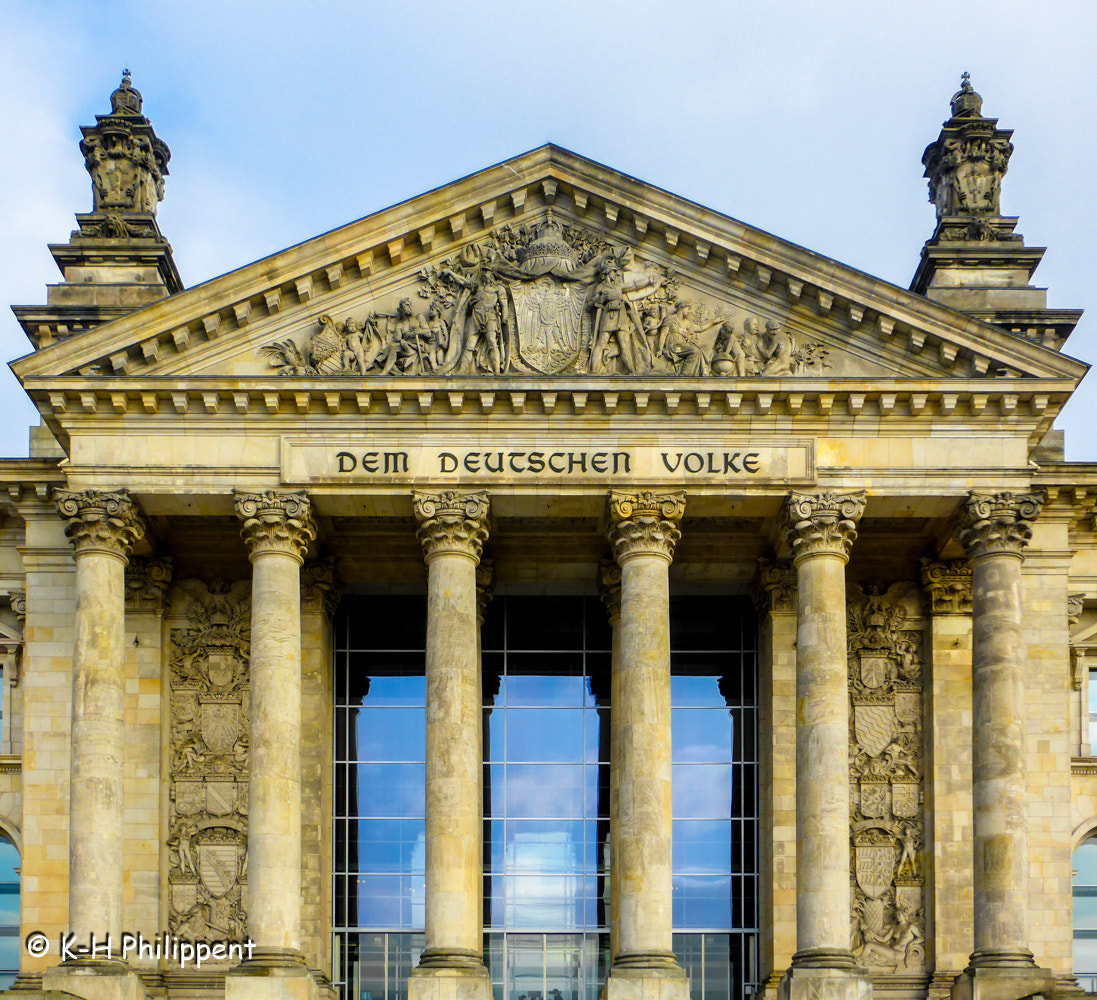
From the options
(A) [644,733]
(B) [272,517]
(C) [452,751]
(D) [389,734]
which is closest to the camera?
(C) [452,751]

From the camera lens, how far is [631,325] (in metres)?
41.4

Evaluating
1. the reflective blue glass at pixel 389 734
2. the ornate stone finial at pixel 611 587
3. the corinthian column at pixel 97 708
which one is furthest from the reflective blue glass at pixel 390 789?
the corinthian column at pixel 97 708

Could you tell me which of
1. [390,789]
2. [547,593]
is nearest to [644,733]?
[547,593]

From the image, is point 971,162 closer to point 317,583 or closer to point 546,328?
point 546,328

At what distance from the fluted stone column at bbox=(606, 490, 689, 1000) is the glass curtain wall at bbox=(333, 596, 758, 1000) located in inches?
136

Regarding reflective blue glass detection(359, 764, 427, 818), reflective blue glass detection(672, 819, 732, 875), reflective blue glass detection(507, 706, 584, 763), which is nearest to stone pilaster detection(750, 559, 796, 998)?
reflective blue glass detection(672, 819, 732, 875)

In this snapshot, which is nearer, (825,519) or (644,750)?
(644,750)

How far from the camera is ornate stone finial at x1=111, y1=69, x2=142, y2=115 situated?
46.1 metres

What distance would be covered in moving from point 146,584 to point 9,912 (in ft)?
25.3

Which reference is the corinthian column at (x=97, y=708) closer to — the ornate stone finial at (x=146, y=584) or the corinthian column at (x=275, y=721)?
the ornate stone finial at (x=146, y=584)

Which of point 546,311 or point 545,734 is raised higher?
point 546,311

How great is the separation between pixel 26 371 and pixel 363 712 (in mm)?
10512

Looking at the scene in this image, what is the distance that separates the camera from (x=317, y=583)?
44.0 metres

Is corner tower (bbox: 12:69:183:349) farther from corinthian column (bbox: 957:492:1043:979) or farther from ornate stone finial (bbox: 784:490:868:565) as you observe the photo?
corinthian column (bbox: 957:492:1043:979)
